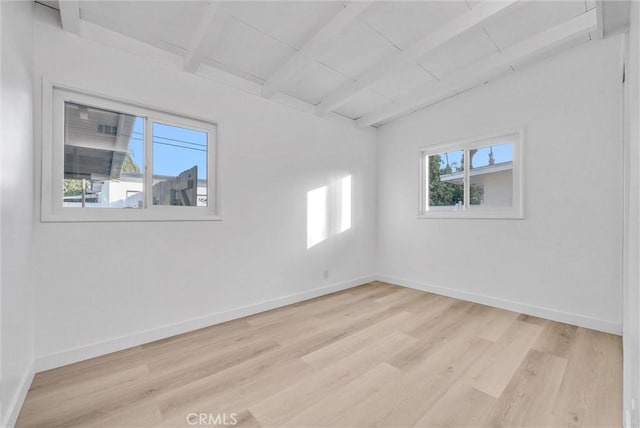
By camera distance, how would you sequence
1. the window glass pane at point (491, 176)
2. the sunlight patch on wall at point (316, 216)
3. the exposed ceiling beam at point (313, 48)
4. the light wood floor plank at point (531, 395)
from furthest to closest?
the sunlight patch on wall at point (316, 216), the window glass pane at point (491, 176), the exposed ceiling beam at point (313, 48), the light wood floor plank at point (531, 395)

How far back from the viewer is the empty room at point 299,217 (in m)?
1.52

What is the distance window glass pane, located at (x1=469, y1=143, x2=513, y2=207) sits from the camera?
10.4 ft

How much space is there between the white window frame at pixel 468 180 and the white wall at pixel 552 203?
0.07 meters

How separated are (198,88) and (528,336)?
3.81m

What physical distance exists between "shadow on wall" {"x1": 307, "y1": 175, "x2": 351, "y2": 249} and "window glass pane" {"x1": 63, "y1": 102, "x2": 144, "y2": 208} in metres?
1.90

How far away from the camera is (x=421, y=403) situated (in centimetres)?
155

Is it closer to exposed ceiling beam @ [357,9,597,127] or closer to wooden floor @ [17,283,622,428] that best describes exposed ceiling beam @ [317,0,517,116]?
exposed ceiling beam @ [357,9,597,127]

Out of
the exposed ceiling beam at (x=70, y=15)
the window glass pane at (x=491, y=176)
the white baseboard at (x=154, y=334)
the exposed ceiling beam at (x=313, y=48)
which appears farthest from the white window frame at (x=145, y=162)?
the window glass pane at (x=491, y=176)

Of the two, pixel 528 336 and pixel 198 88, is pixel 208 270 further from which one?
pixel 528 336

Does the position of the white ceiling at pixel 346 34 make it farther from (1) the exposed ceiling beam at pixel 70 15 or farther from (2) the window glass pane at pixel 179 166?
(2) the window glass pane at pixel 179 166

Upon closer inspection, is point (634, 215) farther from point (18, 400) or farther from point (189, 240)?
point (18, 400)

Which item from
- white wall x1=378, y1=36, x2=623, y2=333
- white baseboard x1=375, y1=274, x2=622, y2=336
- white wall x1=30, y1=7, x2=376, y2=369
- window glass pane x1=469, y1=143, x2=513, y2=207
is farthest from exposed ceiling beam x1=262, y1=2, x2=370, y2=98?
white baseboard x1=375, y1=274, x2=622, y2=336

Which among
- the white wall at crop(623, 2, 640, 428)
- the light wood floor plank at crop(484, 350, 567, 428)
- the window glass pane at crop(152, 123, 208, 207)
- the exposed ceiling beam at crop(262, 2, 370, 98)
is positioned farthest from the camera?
the window glass pane at crop(152, 123, 208, 207)

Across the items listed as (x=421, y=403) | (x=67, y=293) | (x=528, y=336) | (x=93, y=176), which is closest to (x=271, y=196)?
(x=93, y=176)
